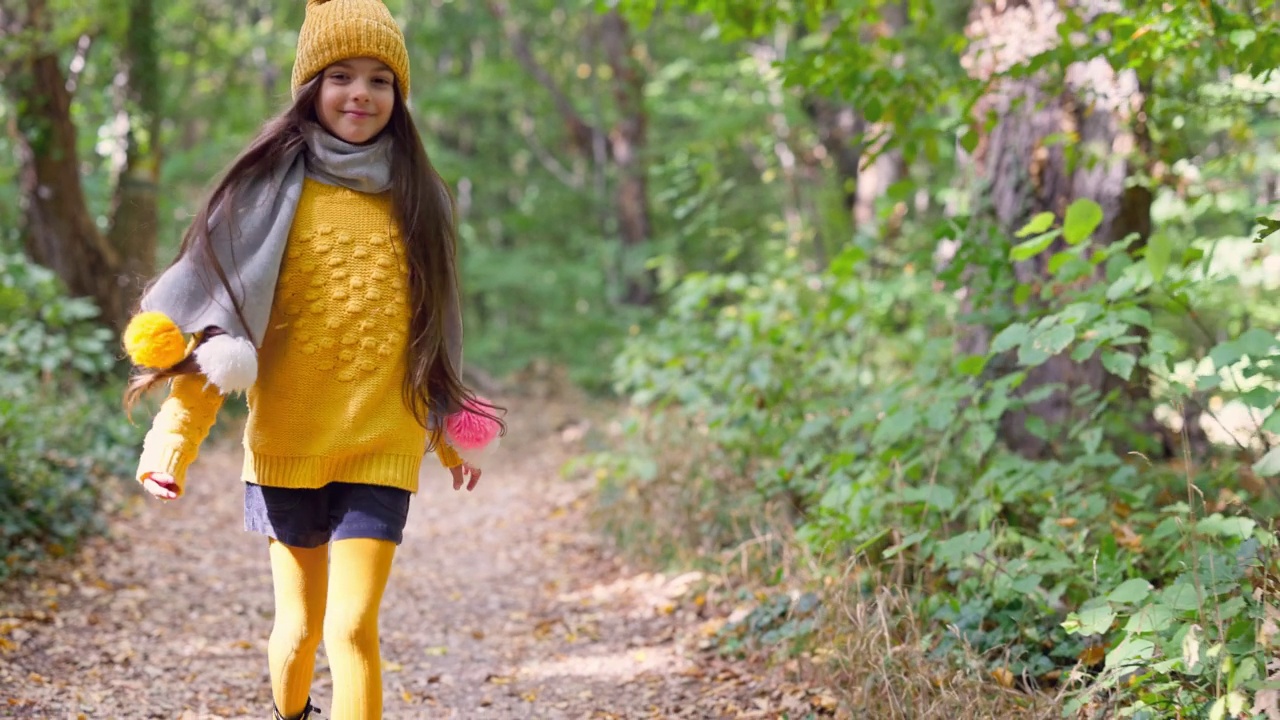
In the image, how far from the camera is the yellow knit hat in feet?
8.20

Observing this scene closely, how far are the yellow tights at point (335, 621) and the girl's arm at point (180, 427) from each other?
34 cm

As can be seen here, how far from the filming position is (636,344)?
6.64 m

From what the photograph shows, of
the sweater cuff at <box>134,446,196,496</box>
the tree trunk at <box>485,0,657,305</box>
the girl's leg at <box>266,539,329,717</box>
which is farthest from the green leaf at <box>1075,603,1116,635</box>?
the tree trunk at <box>485,0,657,305</box>

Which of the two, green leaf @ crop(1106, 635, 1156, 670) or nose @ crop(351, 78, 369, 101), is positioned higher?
nose @ crop(351, 78, 369, 101)

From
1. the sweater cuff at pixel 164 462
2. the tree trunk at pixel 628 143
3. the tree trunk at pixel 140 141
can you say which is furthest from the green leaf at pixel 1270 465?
the tree trunk at pixel 628 143

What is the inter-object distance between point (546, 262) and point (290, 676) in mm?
10483

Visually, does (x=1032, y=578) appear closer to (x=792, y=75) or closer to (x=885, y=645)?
(x=885, y=645)

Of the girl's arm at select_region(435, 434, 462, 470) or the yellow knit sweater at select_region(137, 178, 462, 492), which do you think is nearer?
the yellow knit sweater at select_region(137, 178, 462, 492)

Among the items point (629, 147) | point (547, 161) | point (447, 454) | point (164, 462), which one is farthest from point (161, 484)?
point (547, 161)

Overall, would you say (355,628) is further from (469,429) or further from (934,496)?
(934,496)

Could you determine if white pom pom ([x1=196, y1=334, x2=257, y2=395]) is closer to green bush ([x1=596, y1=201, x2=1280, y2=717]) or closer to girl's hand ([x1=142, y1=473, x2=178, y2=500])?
girl's hand ([x1=142, y1=473, x2=178, y2=500])

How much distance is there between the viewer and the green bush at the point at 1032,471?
101 inches

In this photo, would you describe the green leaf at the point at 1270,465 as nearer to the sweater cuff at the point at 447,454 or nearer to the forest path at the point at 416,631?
the forest path at the point at 416,631

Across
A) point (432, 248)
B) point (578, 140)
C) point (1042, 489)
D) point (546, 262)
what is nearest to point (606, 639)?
point (1042, 489)
